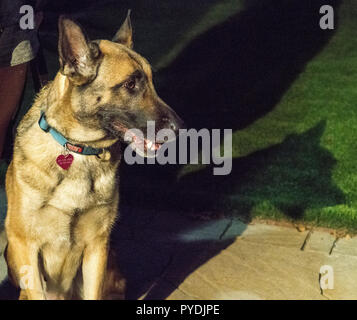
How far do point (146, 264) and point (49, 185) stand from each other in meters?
1.45

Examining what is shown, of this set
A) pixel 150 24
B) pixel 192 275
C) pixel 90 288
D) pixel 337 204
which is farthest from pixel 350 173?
pixel 150 24

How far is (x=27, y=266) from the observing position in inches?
164

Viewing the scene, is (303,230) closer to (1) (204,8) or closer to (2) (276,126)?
(2) (276,126)

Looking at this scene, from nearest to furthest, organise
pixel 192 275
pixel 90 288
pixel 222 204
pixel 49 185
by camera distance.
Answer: pixel 49 185, pixel 90 288, pixel 192 275, pixel 222 204

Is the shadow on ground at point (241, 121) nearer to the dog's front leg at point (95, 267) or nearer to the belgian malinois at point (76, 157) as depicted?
the dog's front leg at point (95, 267)

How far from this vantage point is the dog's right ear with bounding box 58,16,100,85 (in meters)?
3.82

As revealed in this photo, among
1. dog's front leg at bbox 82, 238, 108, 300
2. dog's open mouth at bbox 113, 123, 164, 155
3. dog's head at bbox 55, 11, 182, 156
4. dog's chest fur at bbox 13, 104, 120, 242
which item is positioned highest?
dog's head at bbox 55, 11, 182, 156

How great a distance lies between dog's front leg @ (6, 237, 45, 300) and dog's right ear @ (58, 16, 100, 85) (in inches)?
41.5

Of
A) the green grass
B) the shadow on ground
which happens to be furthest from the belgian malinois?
the green grass

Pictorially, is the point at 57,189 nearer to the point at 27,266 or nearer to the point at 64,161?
the point at 64,161

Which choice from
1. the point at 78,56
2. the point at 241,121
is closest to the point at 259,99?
the point at 241,121

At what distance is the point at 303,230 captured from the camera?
5688 millimetres

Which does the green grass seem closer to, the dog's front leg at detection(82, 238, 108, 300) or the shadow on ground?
the shadow on ground

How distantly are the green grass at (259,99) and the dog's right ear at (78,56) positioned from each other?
2445mm
